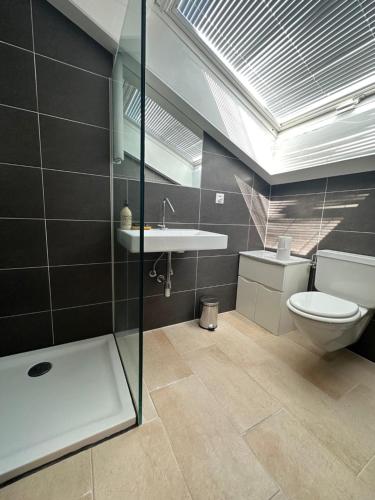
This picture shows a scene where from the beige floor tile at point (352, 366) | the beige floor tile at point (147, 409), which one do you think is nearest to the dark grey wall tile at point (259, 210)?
the beige floor tile at point (352, 366)

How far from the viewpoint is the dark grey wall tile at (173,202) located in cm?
166

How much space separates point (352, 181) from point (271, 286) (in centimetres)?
109

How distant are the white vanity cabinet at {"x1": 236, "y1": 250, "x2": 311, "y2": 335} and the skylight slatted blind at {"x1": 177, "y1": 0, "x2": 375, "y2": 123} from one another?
1.38m

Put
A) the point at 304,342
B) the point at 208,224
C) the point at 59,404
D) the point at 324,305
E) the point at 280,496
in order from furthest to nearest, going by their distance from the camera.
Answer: the point at 208,224, the point at 304,342, the point at 324,305, the point at 59,404, the point at 280,496

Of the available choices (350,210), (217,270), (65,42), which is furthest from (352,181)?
(65,42)

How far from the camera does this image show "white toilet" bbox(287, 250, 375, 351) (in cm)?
125

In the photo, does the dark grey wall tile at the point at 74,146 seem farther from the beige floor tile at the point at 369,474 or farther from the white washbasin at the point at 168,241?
the beige floor tile at the point at 369,474

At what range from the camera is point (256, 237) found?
232 centimetres

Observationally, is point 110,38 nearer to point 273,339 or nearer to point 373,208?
point 373,208

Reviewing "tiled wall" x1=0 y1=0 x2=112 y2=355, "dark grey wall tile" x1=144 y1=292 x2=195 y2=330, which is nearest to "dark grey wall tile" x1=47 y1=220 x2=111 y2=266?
"tiled wall" x1=0 y1=0 x2=112 y2=355

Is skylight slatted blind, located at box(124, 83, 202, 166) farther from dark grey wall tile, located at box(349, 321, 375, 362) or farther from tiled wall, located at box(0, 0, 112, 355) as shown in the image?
dark grey wall tile, located at box(349, 321, 375, 362)

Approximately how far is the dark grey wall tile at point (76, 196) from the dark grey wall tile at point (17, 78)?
15.5 inches

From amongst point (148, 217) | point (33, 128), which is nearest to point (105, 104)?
point (33, 128)

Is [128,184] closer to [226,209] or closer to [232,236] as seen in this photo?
[226,209]
